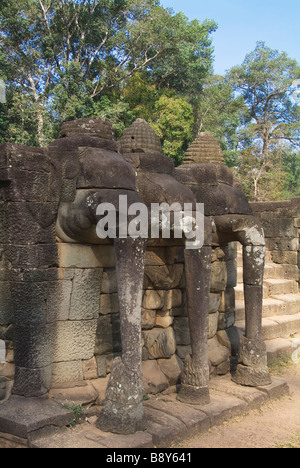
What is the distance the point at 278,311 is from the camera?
32.5 feet

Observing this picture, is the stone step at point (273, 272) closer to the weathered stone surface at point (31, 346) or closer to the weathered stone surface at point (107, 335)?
the weathered stone surface at point (107, 335)

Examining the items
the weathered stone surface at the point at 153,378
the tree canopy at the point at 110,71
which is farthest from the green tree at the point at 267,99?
the weathered stone surface at the point at 153,378

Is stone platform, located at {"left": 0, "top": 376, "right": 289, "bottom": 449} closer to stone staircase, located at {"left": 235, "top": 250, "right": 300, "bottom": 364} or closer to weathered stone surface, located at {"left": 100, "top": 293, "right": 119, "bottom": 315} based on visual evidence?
weathered stone surface, located at {"left": 100, "top": 293, "right": 119, "bottom": 315}

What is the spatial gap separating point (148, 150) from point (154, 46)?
17310 mm

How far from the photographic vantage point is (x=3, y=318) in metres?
4.85

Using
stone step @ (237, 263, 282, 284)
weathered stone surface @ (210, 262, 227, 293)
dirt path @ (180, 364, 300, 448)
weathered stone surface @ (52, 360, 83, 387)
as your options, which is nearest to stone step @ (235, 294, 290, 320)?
stone step @ (237, 263, 282, 284)

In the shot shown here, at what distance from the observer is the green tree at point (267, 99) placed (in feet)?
96.6

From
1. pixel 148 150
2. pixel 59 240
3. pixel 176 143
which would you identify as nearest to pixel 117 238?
pixel 59 240

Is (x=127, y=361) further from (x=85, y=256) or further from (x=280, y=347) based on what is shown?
(x=280, y=347)

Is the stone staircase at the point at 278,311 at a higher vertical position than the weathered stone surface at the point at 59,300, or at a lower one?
lower

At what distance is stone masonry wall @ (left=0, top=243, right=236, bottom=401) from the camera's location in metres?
4.86

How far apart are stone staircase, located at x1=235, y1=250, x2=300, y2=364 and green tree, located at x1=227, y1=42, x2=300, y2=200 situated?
18059 mm

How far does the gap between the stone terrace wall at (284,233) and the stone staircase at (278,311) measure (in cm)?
16

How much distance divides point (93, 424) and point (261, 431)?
174 cm
